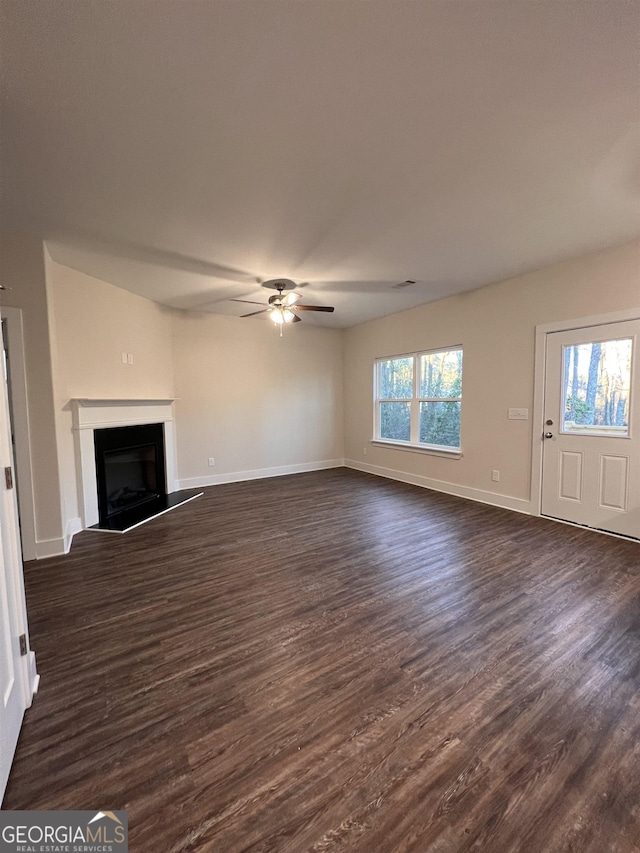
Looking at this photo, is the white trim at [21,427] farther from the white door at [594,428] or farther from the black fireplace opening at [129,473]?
the white door at [594,428]

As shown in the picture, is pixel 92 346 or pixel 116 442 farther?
pixel 116 442

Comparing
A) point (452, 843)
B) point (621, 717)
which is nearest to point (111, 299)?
point (452, 843)

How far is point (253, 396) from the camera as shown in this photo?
5.77m

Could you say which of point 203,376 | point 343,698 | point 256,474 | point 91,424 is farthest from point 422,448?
point 91,424

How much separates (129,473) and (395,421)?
4064 mm

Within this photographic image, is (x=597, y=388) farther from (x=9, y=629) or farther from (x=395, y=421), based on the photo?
(x=9, y=629)

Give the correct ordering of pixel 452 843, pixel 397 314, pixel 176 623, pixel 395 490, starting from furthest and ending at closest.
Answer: pixel 397 314 < pixel 395 490 < pixel 176 623 < pixel 452 843

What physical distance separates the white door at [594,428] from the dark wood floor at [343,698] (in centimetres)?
45

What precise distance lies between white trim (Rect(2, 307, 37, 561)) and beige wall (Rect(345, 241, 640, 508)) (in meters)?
4.64

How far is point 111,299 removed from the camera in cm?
395

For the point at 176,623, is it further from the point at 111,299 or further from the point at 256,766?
the point at 111,299

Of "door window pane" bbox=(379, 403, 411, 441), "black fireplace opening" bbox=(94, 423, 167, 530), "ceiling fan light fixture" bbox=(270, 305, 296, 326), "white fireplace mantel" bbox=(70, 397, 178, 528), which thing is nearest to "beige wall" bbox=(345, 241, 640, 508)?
"door window pane" bbox=(379, 403, 411, 441)

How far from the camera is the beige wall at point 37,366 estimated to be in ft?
9.09

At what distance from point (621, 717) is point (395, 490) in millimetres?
3594
